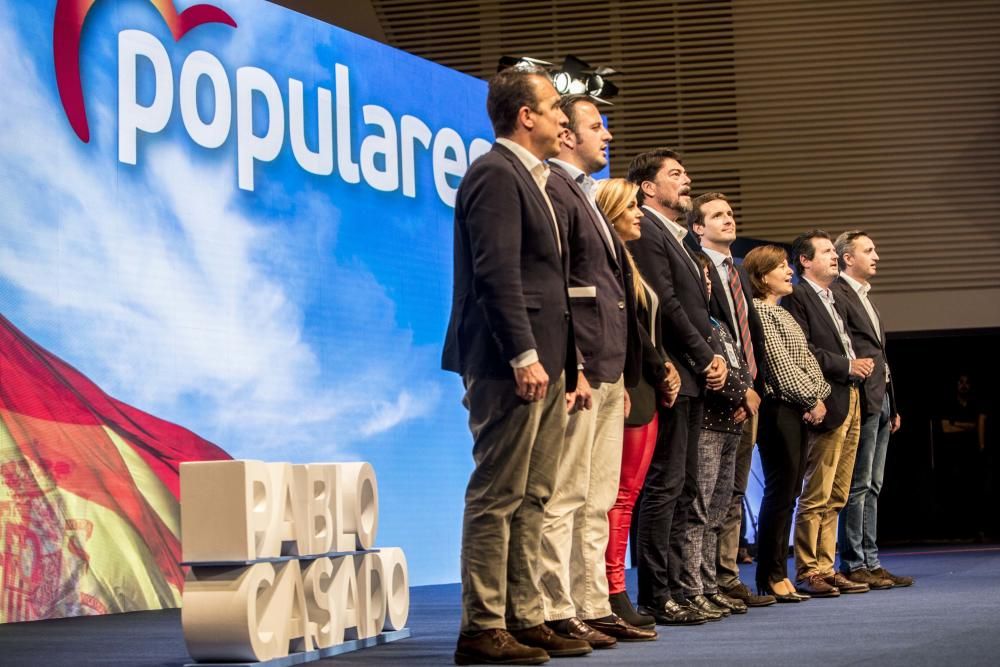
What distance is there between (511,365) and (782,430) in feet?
7.64

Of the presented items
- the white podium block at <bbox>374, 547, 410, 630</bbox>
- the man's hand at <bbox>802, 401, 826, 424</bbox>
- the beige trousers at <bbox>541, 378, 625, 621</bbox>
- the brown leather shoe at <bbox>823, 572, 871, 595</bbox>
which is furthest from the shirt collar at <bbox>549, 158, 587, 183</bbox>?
the brown leather shoe at <bbox>823, 572, 871, 595</bbox>

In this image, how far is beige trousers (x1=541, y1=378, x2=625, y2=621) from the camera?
11.2ft

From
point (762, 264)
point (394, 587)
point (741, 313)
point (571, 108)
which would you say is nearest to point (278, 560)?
point (394, 587)

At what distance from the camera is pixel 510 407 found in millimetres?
3131

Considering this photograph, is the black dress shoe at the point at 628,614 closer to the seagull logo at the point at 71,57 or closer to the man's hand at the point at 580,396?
the man's hand at the point at 580,396

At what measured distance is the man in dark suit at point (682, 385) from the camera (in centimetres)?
419

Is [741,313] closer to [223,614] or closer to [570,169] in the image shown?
[570,169]

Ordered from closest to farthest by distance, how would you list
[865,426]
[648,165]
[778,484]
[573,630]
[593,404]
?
[573,630] < [593,404] < [648,165] < [778,484] < [865,426]

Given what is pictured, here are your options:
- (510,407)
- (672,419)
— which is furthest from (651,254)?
(510,407)

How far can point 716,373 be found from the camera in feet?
14.2

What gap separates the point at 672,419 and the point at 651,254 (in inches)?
22.1

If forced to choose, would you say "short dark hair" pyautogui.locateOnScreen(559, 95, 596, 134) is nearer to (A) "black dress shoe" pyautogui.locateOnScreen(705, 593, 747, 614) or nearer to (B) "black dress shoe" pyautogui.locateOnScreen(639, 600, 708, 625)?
(B) "black dress shoe" pyautogui.locateOnScreen(639, 600, 708, 625)

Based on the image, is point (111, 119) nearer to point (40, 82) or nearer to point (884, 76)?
point (40, 82)

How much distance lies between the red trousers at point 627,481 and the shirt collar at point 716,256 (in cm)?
93
